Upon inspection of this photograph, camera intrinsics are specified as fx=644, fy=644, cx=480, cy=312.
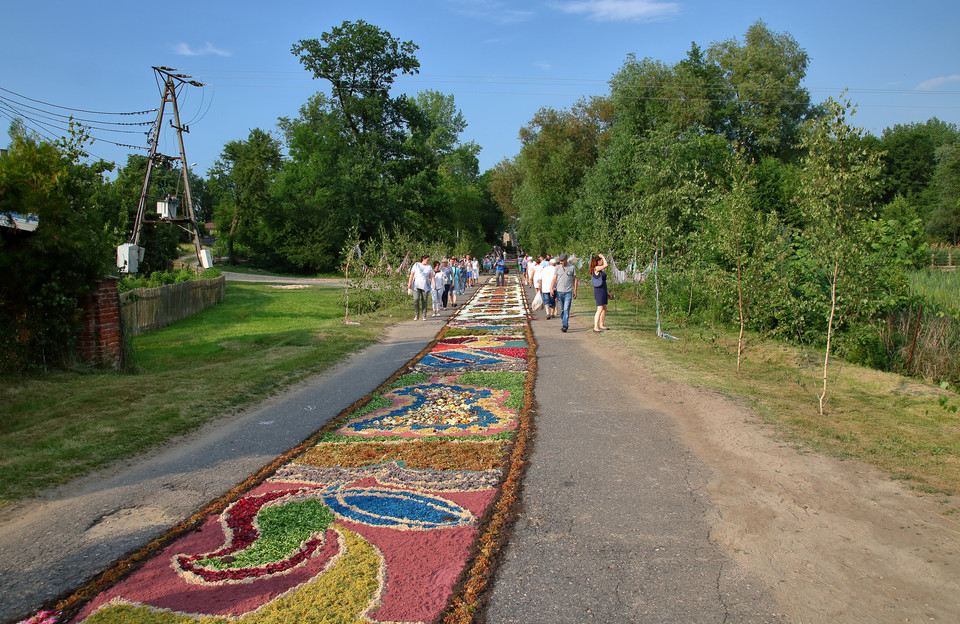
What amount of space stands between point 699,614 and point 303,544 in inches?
106

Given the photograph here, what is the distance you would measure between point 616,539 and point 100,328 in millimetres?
10035

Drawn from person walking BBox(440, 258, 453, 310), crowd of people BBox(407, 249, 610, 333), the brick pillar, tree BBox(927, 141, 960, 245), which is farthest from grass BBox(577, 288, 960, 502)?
tree BBox(927, 141, 960, 245)

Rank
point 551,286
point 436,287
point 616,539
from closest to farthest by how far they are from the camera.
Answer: point 616,539 < point 551,286 < point 436,287

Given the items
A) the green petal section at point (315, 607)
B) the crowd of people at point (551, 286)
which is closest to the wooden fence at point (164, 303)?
the crowd of people at point (551, 286)

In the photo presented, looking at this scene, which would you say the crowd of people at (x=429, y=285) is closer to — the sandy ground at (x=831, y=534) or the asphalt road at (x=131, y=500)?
the asphalt road at (x=131, y=500)

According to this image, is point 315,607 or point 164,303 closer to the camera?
point 315,607

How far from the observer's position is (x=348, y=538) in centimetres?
473

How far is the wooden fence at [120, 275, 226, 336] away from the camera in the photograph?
61.6 ft

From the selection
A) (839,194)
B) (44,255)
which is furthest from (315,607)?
(44,255)

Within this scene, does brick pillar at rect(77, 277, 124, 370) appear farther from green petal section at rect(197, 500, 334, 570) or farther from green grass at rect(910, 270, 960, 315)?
green grass at rect(910, 270, 960, 315)

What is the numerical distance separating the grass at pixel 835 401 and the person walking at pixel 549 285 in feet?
13.7

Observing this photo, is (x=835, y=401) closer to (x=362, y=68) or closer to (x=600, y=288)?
(x=600, y=288)

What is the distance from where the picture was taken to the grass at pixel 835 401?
Result: 6695mm

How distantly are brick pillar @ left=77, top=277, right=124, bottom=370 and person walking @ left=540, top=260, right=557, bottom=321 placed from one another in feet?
39.9
